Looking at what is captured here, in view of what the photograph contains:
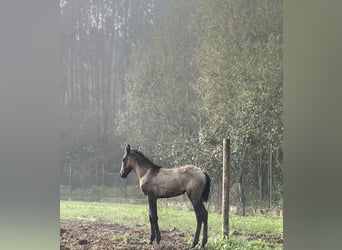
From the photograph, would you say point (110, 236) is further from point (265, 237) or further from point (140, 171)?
point (265, 237)

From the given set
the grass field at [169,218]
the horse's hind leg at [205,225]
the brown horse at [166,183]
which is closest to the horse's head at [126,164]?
the brown horse at [166,183]

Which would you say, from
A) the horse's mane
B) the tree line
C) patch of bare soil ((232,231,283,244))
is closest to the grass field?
patch of bare soil ((232,231,283,244))

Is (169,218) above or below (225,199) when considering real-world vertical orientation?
below

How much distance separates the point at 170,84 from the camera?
4270mm

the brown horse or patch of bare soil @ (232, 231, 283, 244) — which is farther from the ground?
the brown horse

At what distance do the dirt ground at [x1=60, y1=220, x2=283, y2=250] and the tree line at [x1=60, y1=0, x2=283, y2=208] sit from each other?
1.10ft

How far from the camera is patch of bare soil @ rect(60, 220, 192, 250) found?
166 inches

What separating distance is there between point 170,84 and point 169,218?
40.3 inches

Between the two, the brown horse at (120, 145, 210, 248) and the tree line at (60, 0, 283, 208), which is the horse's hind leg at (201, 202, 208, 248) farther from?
the tree line at (60, 0, 283, 208)

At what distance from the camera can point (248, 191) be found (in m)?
4.28

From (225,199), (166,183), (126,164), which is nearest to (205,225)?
(225,199)

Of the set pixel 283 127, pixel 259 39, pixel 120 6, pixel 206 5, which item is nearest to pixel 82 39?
pixel 120 6

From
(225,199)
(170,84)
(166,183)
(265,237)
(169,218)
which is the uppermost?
(170,84)

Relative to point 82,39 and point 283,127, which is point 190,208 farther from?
point 82,39
